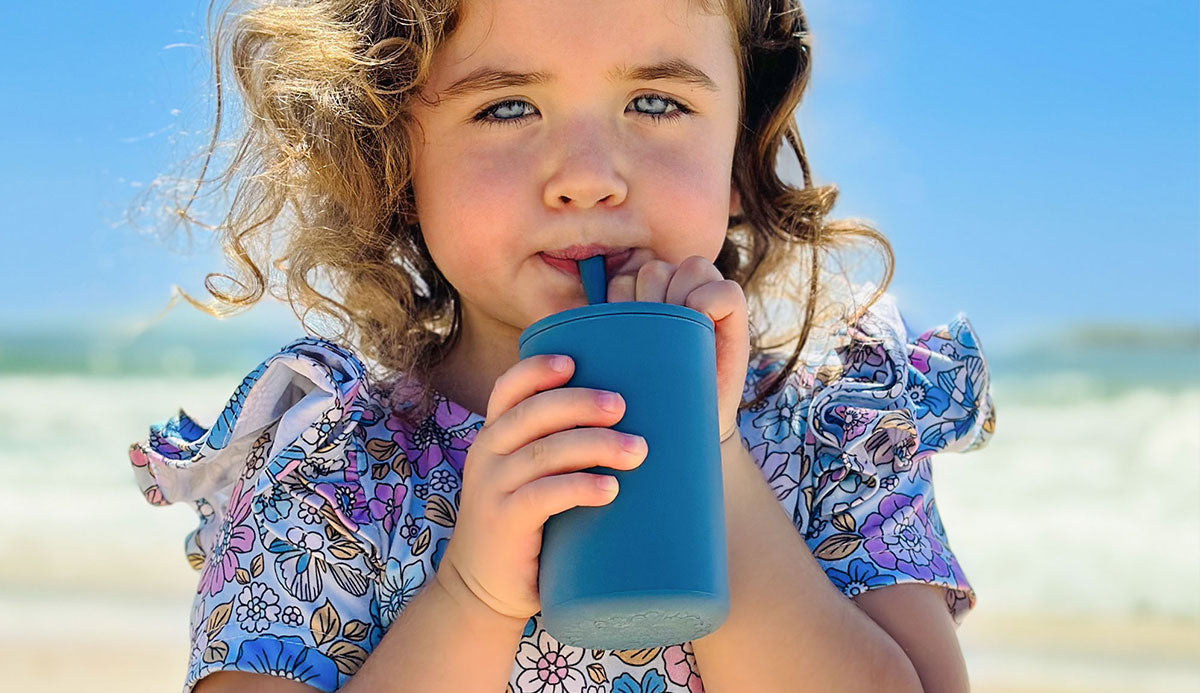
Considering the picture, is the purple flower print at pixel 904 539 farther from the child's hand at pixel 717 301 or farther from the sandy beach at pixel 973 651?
the sandy beach at pixel 973 651

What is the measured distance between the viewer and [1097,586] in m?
5.04

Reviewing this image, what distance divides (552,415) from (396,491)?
603 millimetres

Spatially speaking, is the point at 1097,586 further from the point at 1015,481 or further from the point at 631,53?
the point at 631,53

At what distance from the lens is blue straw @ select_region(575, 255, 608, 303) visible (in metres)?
1.66

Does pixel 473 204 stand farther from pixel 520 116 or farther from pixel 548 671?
pixel 548 671

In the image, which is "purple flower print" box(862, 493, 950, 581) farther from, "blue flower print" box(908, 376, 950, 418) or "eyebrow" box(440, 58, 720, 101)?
"eyebrow" box(440, 58, 720, 101)

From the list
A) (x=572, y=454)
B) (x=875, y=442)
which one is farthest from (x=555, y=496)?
(x=875, y=442)

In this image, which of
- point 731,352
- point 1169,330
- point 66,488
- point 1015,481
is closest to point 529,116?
point 731,352

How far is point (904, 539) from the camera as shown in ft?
6.19

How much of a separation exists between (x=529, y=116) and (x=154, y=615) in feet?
12.2

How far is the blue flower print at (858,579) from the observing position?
5.95 feet

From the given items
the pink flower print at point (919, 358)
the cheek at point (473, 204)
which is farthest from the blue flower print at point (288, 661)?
the pink flower print at point (919, 358)

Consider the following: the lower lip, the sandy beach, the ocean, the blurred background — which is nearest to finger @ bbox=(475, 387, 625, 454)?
the lower lip

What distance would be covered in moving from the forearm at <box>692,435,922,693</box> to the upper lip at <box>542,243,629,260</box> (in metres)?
0.30
